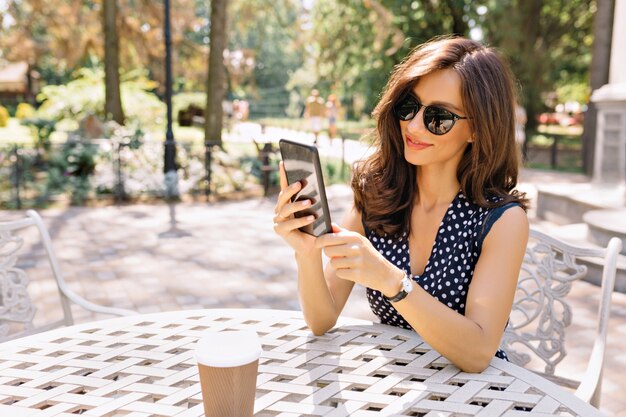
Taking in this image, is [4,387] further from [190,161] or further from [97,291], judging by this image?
[190,161]

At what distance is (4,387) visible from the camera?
63.4 inches

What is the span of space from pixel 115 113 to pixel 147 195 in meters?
4.68

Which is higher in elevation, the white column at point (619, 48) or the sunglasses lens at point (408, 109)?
the white column at point (619, 48)

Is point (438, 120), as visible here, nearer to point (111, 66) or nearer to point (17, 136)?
point (111, 66)

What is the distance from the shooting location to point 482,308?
177 cm

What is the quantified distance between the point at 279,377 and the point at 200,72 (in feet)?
75.4

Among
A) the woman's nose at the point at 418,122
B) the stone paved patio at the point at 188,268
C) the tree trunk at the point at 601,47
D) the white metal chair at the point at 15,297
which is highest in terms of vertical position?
the tree trunk at the point at 601,47

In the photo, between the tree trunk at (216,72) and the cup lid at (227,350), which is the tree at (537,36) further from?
the cup lid at (227,350)

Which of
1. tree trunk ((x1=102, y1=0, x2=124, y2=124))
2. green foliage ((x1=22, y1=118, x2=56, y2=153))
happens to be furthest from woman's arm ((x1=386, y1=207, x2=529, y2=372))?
tree trunk ((x1=102, y1=0, x2=124, y2=124))

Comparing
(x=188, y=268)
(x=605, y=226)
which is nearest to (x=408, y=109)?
(x=188, y=268)

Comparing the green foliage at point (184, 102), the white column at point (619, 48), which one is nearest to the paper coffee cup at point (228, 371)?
the white column at point (619, 48)

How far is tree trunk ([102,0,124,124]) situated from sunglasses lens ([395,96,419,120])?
1355cm

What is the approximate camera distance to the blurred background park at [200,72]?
11.2 meters

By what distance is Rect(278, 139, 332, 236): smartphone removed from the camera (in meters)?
1.39
